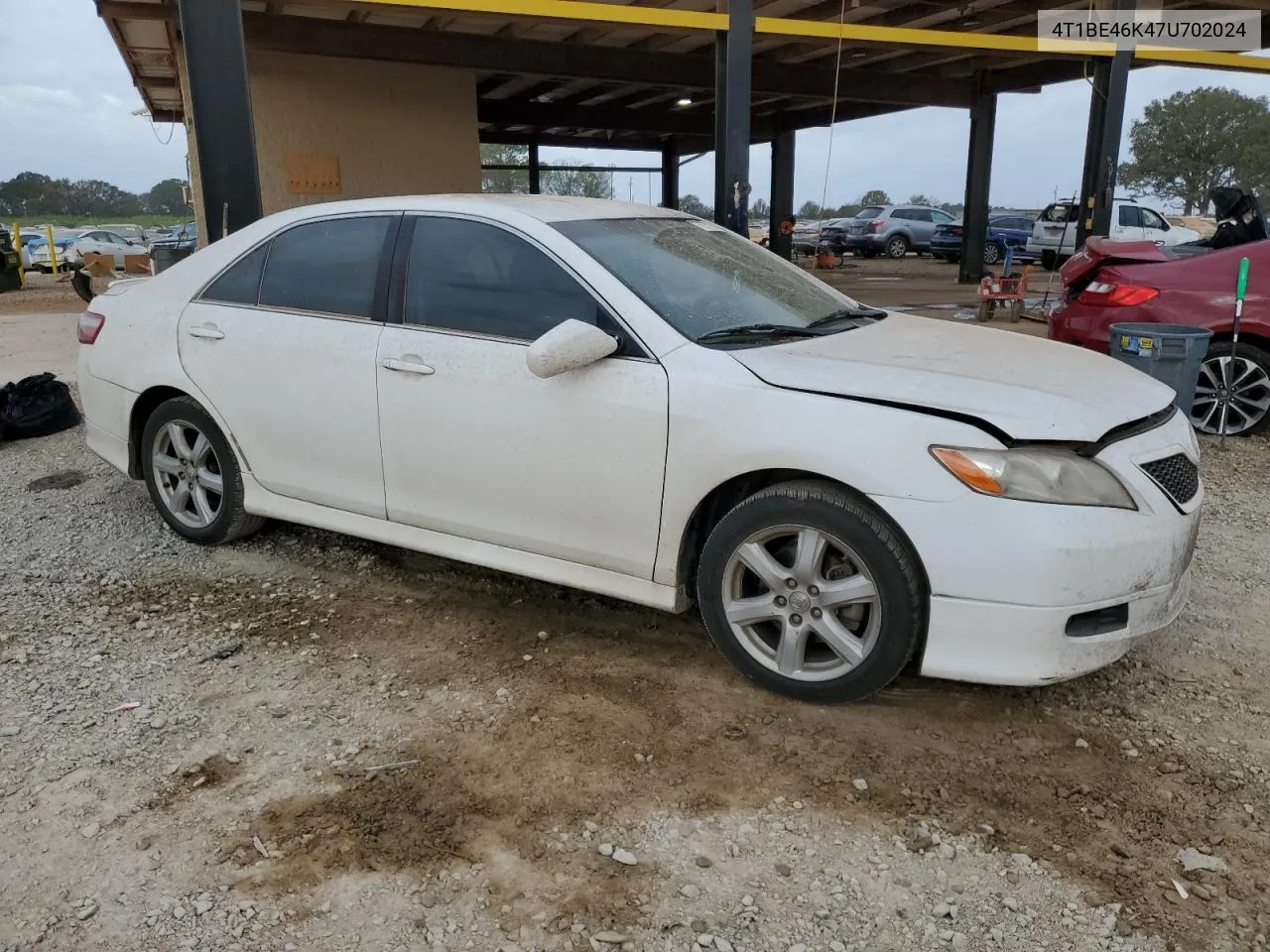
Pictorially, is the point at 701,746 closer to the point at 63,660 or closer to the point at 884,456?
Answer: the point at 884,456

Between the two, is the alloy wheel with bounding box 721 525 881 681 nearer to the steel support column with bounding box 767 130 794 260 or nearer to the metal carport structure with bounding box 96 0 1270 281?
the metal carport structure with bounding box 96 0 1270 281

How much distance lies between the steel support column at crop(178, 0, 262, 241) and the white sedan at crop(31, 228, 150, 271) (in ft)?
69.5

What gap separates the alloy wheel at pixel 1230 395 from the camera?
21.3 ft

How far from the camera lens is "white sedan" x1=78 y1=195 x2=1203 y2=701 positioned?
114 inches

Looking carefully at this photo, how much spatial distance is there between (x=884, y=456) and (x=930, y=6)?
10.7 m

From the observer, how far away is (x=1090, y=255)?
7230 mm

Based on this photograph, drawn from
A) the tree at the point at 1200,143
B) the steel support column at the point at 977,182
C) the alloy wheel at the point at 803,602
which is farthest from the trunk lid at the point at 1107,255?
the tree at the point at 1200,143

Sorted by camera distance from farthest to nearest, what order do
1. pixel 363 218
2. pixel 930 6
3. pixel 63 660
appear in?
pixel 930 6 < pixel 363 218 < pixel 63 660

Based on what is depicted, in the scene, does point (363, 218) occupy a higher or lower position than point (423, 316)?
higher

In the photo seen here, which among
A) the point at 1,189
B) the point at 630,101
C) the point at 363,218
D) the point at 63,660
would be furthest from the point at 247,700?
the point at 1,189

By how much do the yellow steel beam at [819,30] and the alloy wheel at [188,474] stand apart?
517cm

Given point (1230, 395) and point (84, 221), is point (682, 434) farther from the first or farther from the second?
point (84, 221)

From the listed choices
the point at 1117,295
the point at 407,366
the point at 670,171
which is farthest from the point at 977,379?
the point at 670,171

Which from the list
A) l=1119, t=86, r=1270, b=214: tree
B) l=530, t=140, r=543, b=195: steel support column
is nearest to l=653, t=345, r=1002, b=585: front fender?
l=530, t=140, r=543, b=195: steel support column
